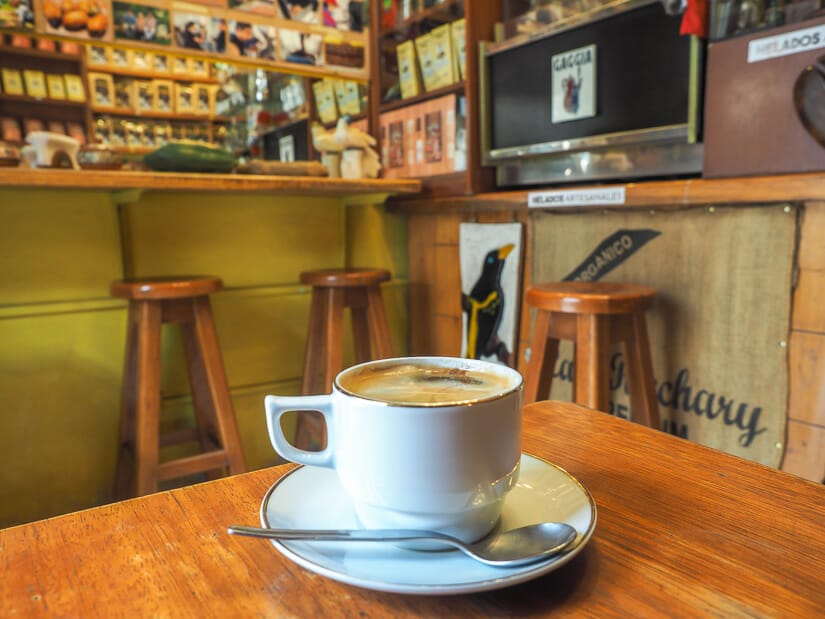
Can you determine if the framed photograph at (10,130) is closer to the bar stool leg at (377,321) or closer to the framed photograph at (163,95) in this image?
the framed photograph at (163,95)

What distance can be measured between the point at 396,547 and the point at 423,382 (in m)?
0.13

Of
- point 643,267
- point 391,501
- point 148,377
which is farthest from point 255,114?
point 391,501

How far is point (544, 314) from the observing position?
1495 mm

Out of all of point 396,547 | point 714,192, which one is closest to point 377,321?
point 714,192

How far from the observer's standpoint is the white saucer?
1.12 feet

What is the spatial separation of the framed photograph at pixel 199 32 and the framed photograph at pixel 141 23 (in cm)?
4

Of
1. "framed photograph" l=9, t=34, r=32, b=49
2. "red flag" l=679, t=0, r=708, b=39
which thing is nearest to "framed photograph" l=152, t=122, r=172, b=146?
"framed photograph" l=9, t=34, r=32, b=49

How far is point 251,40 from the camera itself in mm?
2293

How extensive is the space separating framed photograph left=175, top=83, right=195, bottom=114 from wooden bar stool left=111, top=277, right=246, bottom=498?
2.67m

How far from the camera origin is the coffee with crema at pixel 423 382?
16.8 inches

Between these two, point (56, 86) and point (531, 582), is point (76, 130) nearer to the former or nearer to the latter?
point (56, 86)

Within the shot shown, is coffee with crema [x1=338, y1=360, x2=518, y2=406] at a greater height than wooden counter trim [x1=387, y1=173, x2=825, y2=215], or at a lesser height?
lesser

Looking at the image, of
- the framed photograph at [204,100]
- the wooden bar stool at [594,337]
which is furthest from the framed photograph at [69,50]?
the wooden bar stool at [594,337]

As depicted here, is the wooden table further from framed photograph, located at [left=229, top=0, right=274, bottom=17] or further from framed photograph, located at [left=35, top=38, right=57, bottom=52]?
framed photograph, located at [left=35, top=38, right=57, bottom=52]
